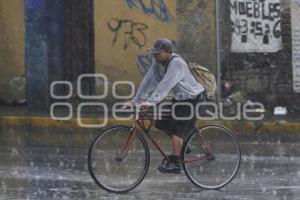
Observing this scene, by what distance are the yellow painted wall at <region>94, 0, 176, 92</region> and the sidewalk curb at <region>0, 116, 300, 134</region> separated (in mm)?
1987

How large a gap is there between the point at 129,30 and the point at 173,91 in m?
7.35

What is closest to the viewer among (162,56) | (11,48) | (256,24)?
(162,56)

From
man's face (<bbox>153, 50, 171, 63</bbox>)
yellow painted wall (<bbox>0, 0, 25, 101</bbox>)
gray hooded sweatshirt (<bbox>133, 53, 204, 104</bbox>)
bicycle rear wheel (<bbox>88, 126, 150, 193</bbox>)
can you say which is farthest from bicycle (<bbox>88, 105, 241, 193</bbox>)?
yellow painted wall (<bbox>0, 0, 25, 101</bbox>)

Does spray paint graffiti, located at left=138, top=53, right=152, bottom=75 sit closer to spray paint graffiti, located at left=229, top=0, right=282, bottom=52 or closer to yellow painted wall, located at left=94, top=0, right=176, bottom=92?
yellow painted wall, located at left=94, top=0, right=176, bottom=92

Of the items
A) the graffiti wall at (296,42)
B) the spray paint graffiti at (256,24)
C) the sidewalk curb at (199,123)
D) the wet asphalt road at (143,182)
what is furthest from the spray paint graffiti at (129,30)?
the wet asphalt road at (143,182)

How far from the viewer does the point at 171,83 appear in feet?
27.8

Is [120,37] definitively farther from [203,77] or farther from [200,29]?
[203,77]

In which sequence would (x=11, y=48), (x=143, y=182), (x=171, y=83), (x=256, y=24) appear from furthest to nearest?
(x=11, y=48) → (x=256, y=24) → (x=143, y=182) → (x=171, y=83)

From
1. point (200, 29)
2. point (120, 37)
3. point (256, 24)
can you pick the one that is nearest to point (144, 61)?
point (120, 37)

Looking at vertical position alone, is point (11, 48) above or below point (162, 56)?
above

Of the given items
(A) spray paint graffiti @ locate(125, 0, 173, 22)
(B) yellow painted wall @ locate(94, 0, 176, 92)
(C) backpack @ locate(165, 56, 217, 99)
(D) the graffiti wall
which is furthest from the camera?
(B) yellow painted wall @ locate(94, 0, 176, 92)

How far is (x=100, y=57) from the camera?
16.1m

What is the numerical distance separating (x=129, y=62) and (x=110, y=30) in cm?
71

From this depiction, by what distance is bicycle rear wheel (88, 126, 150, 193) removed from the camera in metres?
8.50
